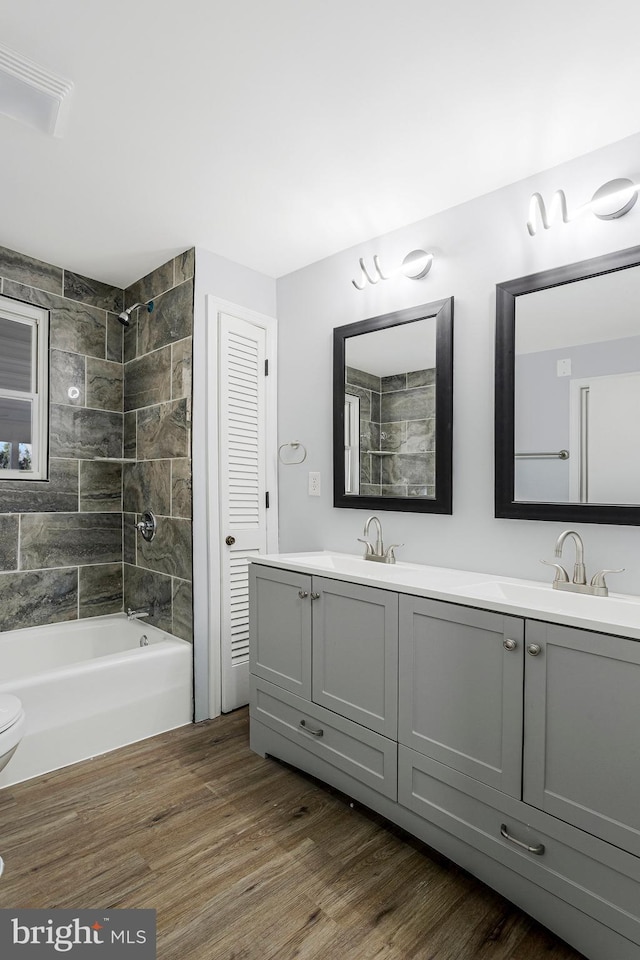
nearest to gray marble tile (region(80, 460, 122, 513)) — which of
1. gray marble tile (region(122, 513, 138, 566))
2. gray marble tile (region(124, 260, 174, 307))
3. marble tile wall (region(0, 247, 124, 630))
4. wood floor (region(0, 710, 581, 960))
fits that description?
marble tile wall (region(0, 247, 124, 630))

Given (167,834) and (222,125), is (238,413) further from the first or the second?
(167,834)

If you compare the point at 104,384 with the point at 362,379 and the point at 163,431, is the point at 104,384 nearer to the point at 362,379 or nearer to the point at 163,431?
the point at 163,431

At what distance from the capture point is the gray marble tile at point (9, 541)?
2707mm

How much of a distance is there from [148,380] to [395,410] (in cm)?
151

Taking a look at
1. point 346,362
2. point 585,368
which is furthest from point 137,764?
point 585,368

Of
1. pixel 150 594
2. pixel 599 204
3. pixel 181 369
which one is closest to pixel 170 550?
pixel 150 594

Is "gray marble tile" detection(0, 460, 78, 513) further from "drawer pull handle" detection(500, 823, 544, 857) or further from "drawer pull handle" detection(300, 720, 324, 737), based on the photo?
"drawer pull handle" detection(500, 823, 544, 857)

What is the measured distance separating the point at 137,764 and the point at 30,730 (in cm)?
47

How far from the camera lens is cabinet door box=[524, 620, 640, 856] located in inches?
47.5

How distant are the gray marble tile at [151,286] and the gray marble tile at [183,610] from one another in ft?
5.34

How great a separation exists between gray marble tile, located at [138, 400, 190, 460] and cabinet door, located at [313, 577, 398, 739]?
1153 millimetres

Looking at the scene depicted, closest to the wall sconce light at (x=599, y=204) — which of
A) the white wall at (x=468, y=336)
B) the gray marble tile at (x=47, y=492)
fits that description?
the white wall at (x=468, y=336)

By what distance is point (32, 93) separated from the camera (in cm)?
158

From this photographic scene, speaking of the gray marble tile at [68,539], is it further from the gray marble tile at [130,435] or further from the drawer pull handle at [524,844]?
the drawer pull handle at [524,844]
